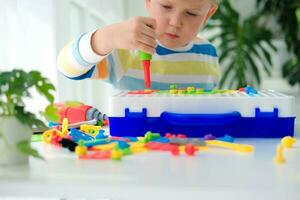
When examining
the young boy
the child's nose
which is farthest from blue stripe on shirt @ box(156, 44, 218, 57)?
the child's nose

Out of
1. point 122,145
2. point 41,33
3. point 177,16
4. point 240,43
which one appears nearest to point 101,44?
point 177,16

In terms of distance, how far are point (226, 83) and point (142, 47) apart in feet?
8.86

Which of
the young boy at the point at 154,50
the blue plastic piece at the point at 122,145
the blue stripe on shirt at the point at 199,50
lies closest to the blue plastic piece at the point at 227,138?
the blue plastic piece at the point at 122,145

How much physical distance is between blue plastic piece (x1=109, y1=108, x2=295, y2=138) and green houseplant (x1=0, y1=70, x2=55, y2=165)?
0.20 meters

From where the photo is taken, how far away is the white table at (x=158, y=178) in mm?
365

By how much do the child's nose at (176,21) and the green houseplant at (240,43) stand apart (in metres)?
2.14

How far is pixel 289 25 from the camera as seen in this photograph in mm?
3320

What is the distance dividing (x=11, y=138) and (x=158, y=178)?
0.16 meters

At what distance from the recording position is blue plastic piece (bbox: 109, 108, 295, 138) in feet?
2.04

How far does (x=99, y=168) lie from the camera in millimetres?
437

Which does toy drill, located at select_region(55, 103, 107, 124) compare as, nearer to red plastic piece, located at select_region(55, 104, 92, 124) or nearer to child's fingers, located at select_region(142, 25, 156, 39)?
red plastic piece, located at select_region(55, 104, 92, 124)

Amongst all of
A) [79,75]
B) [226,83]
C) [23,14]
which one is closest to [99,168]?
[79,75]

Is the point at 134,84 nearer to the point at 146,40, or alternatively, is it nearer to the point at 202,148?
the point at 146,40

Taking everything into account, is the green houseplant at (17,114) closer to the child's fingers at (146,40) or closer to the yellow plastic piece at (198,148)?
the yellow plastic piece at (198,148)
